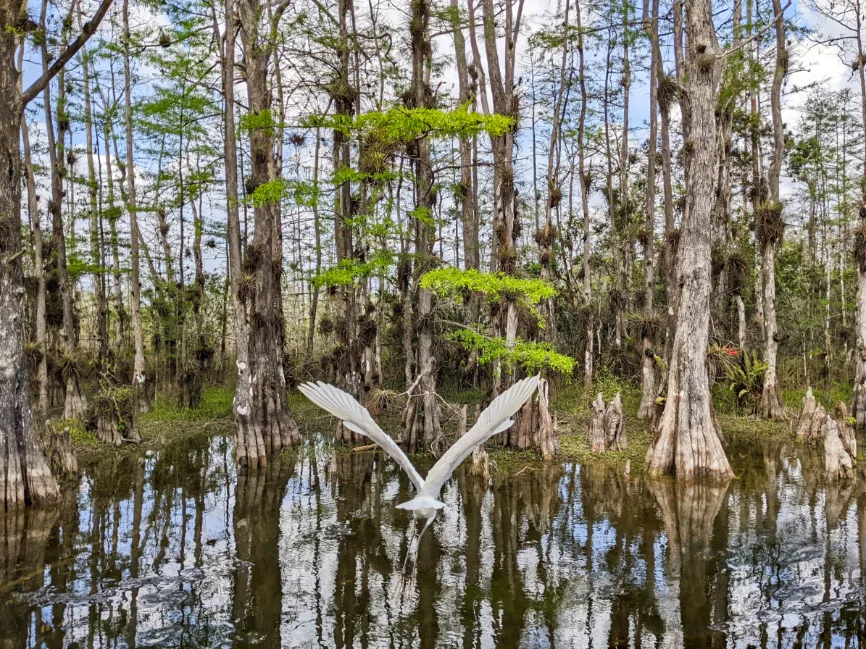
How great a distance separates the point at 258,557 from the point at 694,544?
458 centimetres

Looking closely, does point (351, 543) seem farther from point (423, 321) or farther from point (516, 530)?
point (423, 321)

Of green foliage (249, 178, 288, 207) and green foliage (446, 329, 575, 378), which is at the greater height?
green foliage (249, 178, 288, 207)

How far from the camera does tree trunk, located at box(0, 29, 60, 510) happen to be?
8125 millimetres

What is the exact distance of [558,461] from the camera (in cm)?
1091

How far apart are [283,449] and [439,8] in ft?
30.6

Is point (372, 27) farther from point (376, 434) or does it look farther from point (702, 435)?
point (376, 434)

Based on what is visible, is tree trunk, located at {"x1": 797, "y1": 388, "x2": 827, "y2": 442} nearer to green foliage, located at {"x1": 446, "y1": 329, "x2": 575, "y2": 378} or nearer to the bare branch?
green foliage, located at {"x1": 446, "y1": 329, "x2": 575, "y2": 378}

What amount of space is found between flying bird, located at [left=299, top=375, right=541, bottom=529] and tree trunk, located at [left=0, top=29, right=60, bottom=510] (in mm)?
5459

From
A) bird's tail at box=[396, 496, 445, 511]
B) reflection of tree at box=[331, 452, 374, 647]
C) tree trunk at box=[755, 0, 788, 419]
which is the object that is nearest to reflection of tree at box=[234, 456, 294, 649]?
reflection of tree at box=[331, 452, 374, 647]

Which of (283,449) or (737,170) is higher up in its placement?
(737,170)

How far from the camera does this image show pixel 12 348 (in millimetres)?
8359

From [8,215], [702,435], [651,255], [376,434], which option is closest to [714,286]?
[651,255]

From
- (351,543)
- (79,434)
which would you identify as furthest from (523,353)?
(79,434)

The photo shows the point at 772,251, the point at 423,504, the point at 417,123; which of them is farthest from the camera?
the point at 772,251
